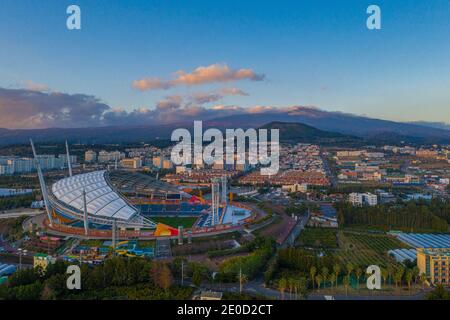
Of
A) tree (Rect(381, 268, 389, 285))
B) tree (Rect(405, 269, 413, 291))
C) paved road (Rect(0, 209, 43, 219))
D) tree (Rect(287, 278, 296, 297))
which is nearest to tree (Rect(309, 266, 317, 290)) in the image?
tree (Rect(287, 278, 296, 297))

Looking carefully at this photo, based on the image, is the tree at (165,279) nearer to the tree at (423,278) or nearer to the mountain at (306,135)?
the tree at (423,278)

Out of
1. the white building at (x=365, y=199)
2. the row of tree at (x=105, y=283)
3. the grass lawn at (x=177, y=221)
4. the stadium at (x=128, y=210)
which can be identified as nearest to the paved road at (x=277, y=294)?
the row of tree at (x=105, y=283)

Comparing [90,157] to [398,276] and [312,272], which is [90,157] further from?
[398,276]

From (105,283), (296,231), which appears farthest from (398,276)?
(105,283)

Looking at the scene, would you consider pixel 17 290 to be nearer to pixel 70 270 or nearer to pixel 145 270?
pixel 70 270

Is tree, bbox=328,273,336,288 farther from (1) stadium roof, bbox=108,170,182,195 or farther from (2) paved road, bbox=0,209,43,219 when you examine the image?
(2) paved road, bbox=0,209,43,219
